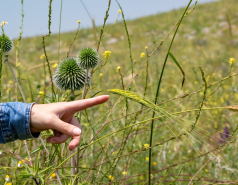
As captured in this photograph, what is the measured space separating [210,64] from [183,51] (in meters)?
2.01

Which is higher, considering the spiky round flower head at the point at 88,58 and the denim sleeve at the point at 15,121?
the spiky round flower head at the point at 88,58

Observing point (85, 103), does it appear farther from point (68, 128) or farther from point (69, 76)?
point (69, 76)

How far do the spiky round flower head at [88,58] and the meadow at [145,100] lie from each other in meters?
0.04

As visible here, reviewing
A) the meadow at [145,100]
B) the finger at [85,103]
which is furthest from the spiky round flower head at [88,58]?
the finger at [85,103]

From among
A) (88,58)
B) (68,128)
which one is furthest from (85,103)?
(88,58)

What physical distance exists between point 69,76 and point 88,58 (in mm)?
189

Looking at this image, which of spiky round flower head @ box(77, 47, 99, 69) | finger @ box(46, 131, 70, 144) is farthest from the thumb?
spiky round flower head @ box(77, 47, 99, 69)

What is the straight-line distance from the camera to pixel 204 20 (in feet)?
39.5

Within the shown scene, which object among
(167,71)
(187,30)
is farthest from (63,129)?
(187,30)

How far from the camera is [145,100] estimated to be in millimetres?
604

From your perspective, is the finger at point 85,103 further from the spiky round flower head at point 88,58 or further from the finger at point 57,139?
the spiky round flower head at point 88,58

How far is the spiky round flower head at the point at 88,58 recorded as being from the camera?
1.03 meters

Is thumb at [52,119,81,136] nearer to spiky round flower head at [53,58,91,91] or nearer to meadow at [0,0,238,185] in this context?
meadow at [0,0,238,185]

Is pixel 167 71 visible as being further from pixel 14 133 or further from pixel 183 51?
pixel 14 133
